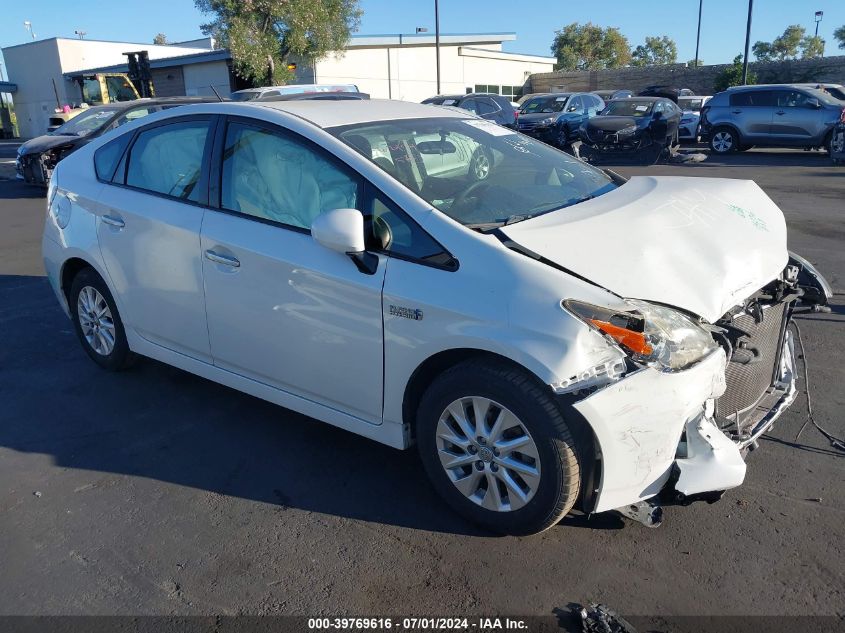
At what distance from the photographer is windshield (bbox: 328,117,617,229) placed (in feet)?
10.8

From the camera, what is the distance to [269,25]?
27.5m

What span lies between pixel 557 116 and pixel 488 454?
60.9 feet

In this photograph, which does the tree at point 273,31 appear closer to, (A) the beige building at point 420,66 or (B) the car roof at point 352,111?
(A) the beige building at point 420,66

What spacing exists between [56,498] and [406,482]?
5.61 feet

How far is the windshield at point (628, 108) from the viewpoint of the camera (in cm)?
1741

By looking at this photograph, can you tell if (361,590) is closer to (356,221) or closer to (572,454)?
(572,454)

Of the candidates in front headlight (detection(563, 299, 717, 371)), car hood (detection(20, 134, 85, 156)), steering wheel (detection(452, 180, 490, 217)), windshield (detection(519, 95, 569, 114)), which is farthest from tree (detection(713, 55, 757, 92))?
front headlight (detection(563, 299, 717, 371))

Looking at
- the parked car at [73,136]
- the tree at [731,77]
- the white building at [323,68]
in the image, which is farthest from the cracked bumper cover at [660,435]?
the tree at [731,77]

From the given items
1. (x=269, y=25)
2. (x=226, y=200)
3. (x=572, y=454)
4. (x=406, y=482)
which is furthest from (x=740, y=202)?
(x=269, y=25)

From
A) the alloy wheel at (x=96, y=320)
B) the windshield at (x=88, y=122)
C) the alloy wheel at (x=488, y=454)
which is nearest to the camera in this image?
the alloy wheel at (x=488, y=454)

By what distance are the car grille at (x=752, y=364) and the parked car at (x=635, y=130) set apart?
1355 cm

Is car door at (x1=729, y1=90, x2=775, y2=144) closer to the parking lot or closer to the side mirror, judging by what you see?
the parking lot

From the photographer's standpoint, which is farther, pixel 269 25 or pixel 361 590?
pixel 269 25

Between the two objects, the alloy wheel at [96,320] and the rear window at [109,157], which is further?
the alloy wheel at [96,320]
